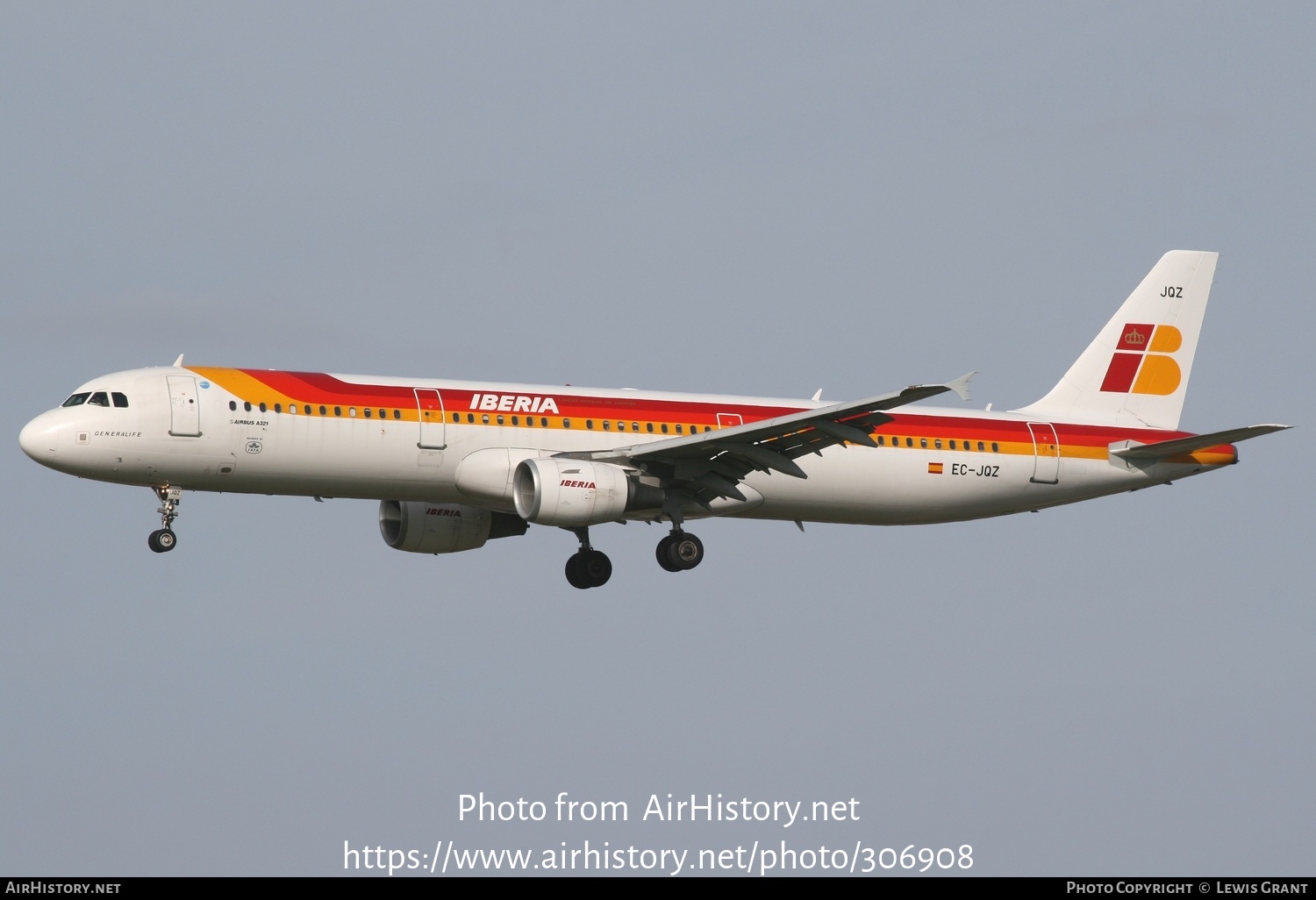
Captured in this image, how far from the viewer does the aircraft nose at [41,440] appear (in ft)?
139

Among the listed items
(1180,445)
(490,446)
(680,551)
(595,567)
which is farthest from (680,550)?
(1180,445)

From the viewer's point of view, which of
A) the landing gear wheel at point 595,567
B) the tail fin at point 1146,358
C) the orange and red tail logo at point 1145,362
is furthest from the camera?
the orange and red tail logo at point 1145,362

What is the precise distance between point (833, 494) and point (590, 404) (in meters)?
6.59

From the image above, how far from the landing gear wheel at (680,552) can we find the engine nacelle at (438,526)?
4.93 metres

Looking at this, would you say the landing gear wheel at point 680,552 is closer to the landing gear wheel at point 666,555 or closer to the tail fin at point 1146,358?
the landing gear wheel at point 666,555

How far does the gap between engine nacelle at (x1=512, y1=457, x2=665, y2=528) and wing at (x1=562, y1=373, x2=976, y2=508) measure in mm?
966

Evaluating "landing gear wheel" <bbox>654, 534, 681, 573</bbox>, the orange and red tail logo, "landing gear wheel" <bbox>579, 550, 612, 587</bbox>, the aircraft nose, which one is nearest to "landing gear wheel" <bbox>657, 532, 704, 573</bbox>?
"landing gear wheel" <bbox>654, 534, 681, 573</bbox>

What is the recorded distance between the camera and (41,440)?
1663 inches

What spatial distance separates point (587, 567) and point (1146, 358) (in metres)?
16.7

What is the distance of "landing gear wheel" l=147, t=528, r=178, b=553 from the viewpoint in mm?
43219

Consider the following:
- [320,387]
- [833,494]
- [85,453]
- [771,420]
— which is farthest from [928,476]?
[85,453]

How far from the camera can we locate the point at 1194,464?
50.4 m

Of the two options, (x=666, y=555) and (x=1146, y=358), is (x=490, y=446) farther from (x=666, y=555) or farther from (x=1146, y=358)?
(x=1146, y=358)

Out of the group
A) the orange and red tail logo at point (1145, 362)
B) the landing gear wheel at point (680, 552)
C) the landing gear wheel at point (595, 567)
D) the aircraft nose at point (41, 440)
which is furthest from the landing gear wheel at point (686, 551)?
the aircraft nose at point (41, 440)
